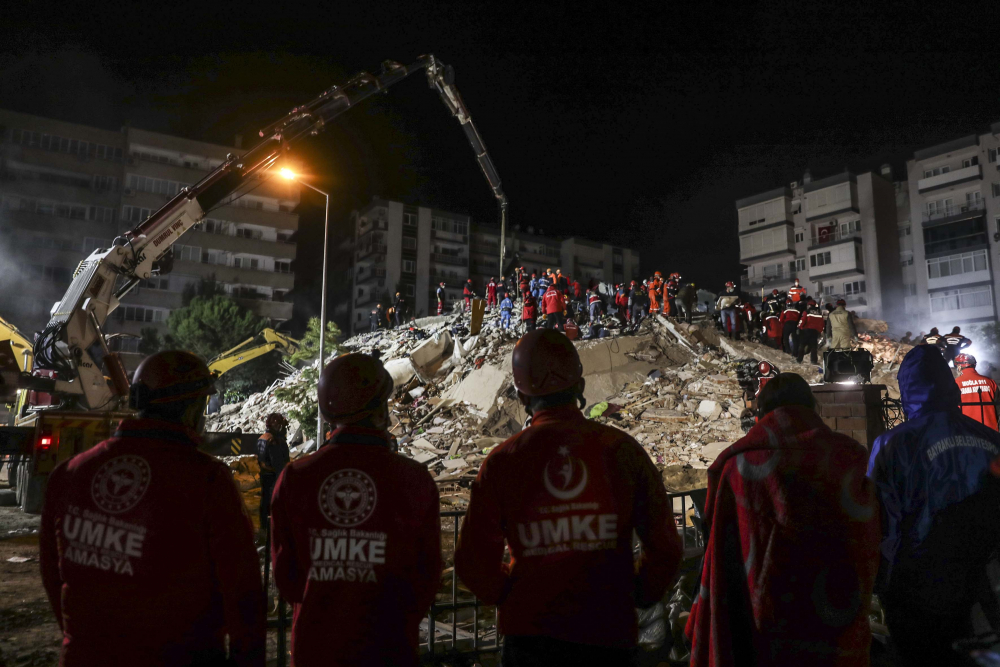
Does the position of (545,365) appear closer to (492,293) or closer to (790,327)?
(790,327)

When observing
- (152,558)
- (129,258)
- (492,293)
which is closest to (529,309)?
(492,293)

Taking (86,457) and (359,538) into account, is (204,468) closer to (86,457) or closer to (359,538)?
(86,457)

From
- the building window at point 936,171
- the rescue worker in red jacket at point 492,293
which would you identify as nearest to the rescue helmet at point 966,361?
the rescue worker in red jacket at point 492,293

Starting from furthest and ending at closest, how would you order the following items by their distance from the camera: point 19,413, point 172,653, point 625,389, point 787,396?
point 625,389 → point 19,413 → point 787,396 → point 172,653

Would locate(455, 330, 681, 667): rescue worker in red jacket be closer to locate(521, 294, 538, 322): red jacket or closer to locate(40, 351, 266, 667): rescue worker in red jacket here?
locate(40, 351, 266, 667): rescue worker in red jacket

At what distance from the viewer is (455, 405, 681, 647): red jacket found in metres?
2.03

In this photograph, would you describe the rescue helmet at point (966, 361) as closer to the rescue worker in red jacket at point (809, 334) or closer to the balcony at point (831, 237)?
the rescue worker in red jacket at point (809, 334)

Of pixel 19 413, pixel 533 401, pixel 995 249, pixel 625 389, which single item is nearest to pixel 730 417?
pixel 625 389

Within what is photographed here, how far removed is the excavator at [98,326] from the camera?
930 centimetres

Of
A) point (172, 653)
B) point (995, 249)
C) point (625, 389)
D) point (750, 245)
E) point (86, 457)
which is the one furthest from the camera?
point (750, 245)

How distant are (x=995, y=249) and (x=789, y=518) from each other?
51956 millimetres

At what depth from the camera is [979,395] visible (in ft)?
20.9

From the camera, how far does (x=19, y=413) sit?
497 inches

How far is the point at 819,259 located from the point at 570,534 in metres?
56.7
